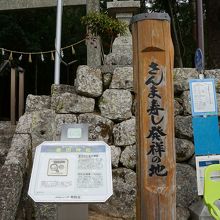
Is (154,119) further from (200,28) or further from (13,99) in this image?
(13,99)

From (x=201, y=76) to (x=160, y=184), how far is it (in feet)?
6.49

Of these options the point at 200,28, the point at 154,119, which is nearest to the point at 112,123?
the point at 154,119

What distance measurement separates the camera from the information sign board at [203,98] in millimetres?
4441

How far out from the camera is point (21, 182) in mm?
3900

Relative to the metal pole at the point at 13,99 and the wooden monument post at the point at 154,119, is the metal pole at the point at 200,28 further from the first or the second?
the metal pole at the point at 13,99

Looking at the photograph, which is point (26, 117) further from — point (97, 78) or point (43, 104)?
point (97, 78)

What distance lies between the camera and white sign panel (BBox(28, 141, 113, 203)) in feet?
8.61

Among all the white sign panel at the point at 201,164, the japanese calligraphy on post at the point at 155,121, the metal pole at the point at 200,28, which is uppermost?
the metal pole at the point at 200,28

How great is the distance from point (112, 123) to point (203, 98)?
4.33 ft

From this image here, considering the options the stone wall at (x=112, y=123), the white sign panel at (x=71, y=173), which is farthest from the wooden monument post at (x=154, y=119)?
the stone wall at (x=112, y=123)

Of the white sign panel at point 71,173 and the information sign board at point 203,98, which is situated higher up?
the information sign board at point 203,98

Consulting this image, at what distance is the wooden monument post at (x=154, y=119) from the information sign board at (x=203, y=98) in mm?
1318

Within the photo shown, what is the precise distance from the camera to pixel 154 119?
3.18m

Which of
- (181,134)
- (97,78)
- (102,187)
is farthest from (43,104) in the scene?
(102,187)
